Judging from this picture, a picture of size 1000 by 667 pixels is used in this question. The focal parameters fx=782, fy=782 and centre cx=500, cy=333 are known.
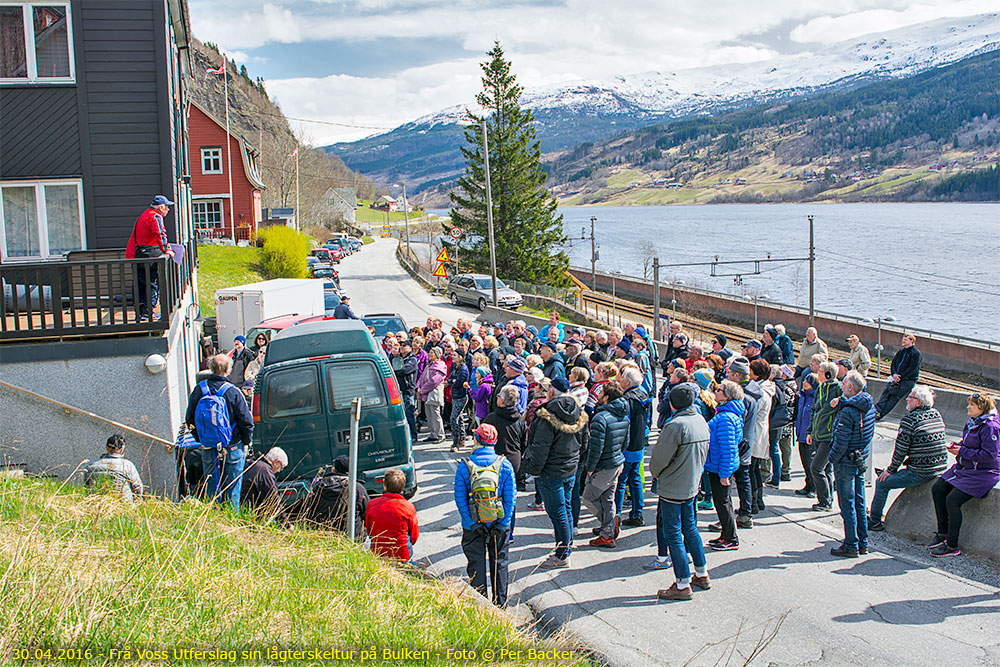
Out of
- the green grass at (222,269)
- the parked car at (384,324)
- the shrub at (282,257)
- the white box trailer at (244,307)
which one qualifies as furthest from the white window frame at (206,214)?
the parked car at (384,324)

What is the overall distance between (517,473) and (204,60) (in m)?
105

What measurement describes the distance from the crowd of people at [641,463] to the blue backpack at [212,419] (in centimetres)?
2

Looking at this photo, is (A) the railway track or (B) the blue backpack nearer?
(B) the blue backpack

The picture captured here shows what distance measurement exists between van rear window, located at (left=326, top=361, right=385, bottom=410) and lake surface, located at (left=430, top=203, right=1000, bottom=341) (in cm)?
4426

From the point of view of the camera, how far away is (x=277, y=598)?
525 cm

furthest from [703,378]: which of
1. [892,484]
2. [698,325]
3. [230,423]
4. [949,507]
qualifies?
[698,325]

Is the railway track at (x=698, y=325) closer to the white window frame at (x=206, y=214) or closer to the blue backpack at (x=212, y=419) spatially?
the white window frame at (x=206, y=214)

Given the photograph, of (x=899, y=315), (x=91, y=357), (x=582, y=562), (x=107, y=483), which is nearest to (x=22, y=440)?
(x=91, y=357)

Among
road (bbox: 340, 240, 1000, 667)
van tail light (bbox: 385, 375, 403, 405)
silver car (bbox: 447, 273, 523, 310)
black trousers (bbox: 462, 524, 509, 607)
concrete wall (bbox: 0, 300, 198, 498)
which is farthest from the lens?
silver car (bbox: 447, 273, 523, 310)

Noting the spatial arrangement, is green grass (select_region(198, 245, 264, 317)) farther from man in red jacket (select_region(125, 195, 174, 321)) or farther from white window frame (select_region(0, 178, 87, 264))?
man in red jacket (select_region(125, 195, 174, 321))

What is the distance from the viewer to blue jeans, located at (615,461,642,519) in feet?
28.1

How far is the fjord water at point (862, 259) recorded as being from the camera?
80.3 metres

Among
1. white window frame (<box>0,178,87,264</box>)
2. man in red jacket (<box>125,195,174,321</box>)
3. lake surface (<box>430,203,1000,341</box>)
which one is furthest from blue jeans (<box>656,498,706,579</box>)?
lake surface (<box>430,203,1000,341</box>)

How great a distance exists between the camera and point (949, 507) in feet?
25.0
